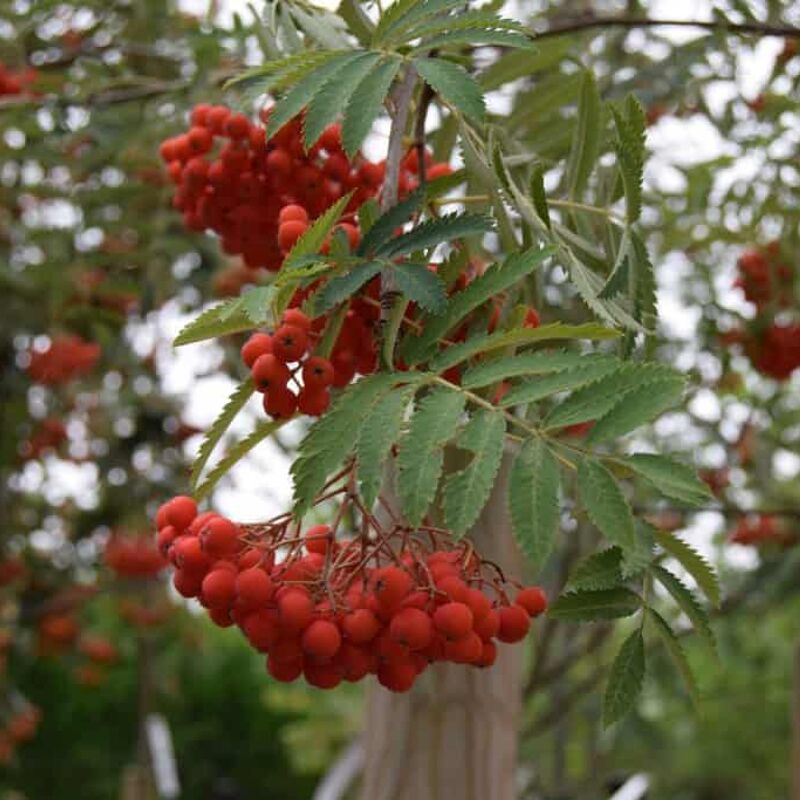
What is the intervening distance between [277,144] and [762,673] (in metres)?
5.95

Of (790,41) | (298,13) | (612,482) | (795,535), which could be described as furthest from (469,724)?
(795,535)

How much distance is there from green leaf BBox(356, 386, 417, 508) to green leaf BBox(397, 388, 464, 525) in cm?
1

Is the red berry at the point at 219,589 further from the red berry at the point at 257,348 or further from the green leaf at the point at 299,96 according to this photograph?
the green leaf at the point at 299,96

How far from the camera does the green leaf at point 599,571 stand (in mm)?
986

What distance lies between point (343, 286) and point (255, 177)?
43 centimetres

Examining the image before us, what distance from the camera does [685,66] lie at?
6.81 ft

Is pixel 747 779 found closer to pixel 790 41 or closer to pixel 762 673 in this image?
pixel 762 673

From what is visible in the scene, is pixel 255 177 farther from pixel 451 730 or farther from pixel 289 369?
pixel 451 730

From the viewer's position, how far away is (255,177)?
1360 millimetres

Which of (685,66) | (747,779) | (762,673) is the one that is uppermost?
(685,66)

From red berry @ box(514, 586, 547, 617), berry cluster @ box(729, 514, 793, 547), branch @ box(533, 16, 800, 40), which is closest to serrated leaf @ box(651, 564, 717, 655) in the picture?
red berry @ box(514, 586, 547, 617)

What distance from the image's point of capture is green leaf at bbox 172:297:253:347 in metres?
0.95

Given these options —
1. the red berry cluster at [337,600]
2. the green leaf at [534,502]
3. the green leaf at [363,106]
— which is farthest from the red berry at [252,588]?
→ the green leaf at [363,106]

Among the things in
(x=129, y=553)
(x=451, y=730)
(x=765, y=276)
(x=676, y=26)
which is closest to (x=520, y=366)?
(x=451, y=730)
